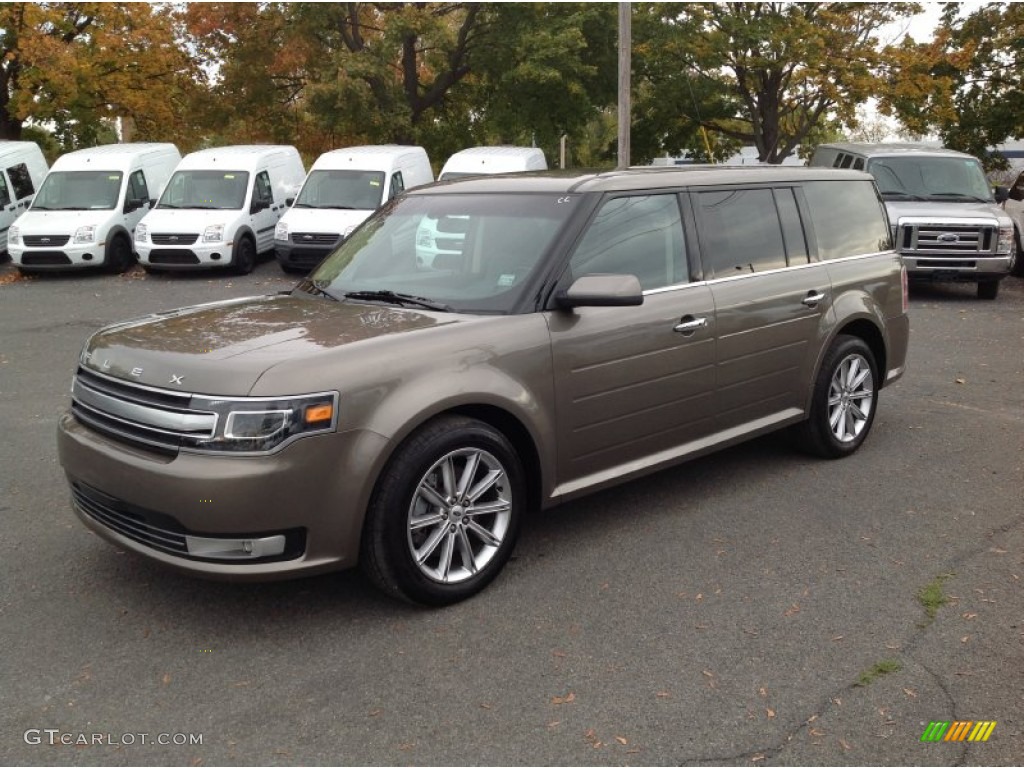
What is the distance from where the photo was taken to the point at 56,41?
76.7ft

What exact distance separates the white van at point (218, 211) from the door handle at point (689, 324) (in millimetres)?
13016

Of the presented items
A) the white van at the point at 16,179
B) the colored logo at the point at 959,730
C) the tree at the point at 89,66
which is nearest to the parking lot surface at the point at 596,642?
the colored logo at the point at 959,730

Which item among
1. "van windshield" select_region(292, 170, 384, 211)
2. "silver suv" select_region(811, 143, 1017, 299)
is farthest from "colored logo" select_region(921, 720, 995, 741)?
"van windshield" select_region(292, 170, 384, 211)

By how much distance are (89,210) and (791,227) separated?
49.4ft

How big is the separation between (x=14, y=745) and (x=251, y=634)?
0.95 m

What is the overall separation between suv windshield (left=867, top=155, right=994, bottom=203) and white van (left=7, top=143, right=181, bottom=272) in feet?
42.4

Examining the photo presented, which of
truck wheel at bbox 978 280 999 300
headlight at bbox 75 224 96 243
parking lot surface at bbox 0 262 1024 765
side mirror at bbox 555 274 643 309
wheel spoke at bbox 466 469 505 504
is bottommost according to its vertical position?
parking lot surface at bbox 0 262 1024 765

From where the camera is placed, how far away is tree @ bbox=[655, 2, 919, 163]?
2155 centimetres

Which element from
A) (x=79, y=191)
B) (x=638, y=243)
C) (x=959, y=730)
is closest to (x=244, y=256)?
(x=79, y=191)

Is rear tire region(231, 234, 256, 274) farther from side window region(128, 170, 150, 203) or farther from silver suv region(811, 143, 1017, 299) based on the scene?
silver suv region(811, 143, 1017, 299)

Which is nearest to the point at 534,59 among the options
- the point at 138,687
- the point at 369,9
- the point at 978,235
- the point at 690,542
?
the point at 369,9

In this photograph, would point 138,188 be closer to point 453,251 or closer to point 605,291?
point 453,251

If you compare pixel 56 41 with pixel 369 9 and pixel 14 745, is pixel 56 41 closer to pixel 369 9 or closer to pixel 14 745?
pixel 369 9

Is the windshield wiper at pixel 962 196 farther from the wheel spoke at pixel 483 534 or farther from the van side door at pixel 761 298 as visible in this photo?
the wheel spoke at pixel 483 534
